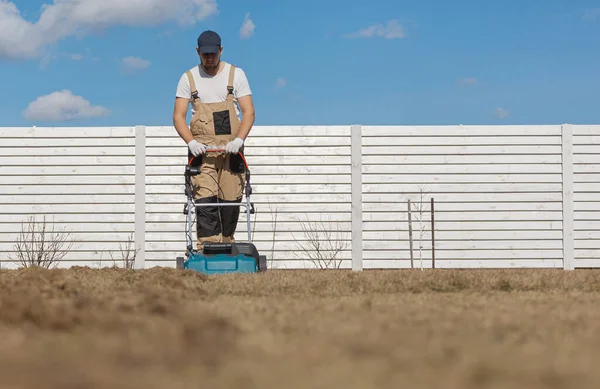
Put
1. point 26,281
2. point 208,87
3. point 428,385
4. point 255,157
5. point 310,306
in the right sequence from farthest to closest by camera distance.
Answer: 1. point 255,157
2. point 208,87
3. point 26,281
4. point 310,306
5. point 428,385

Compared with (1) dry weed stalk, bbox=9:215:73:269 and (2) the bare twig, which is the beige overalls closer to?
(2) the bare twig

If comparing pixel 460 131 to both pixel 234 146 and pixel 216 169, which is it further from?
pixel 234 146

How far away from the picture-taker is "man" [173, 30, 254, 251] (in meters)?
6.05

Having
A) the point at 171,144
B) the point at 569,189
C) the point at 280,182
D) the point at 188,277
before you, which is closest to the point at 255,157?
the point at 280,182

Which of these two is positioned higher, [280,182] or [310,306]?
[280,182]

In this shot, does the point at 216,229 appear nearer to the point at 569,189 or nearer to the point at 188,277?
the point at 188,277

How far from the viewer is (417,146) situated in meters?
11.4

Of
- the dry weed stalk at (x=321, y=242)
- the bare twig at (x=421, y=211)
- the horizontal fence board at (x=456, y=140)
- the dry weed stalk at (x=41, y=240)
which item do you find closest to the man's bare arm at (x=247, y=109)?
the dry weed stalk at (x=321, y=242)

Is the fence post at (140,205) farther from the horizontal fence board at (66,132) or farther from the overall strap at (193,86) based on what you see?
the overall strap at (193,86)

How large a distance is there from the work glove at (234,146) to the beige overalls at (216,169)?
250 mm

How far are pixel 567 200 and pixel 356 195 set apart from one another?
10.2 ft

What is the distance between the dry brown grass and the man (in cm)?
320

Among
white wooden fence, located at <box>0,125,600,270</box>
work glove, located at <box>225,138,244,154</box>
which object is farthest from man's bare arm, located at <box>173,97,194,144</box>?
white wooden fence, located at <box>0,125,600,270</box>

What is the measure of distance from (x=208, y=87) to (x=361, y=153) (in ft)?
17.8
